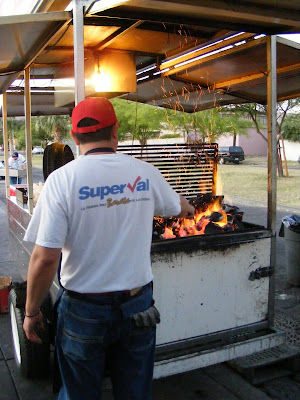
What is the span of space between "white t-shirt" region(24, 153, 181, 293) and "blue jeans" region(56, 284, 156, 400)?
0.09m

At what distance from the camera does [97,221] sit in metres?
2.09

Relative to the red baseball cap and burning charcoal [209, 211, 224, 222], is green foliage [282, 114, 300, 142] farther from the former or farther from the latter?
the red baseball cap

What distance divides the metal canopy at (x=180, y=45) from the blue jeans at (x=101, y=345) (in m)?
1.88

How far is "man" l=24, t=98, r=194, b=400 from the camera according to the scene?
2.08 meters

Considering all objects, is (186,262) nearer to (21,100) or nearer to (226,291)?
(226,291)

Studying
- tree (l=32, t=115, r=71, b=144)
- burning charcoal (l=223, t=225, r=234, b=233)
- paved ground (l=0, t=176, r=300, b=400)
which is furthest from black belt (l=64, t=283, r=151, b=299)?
tree (l=32, t=115, r=71, b=144)

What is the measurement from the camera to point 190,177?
19.0 feet

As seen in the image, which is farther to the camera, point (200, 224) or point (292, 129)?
point (292, 129)

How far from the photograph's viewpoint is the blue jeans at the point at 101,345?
2.15m

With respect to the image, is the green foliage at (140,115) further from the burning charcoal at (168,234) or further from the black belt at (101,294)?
the black belt at (101,294)

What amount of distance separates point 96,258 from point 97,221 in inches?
7.4

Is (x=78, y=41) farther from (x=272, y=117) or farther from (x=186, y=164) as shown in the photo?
(x=186, y=164)

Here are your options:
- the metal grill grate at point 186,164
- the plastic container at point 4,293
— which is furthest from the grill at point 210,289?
the plastic container at point 4,293

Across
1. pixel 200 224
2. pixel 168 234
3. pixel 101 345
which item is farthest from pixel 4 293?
pixel 101 345
